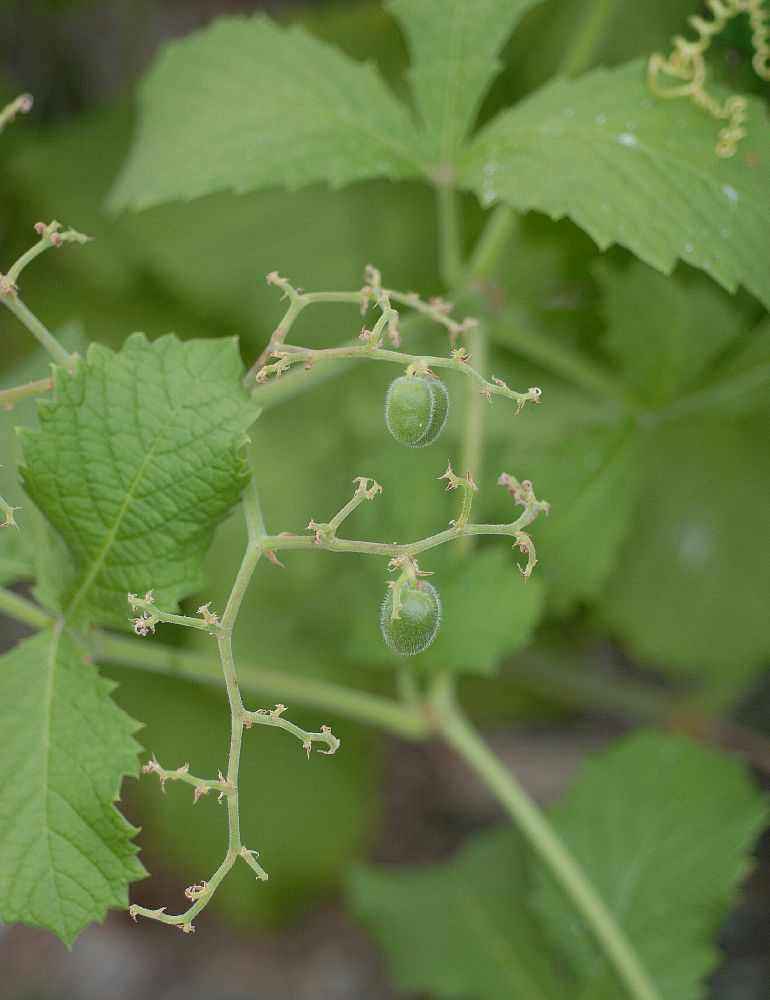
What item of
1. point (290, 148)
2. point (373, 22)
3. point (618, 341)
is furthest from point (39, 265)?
point (618, 341)

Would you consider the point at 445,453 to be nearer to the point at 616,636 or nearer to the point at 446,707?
the point at 446,707

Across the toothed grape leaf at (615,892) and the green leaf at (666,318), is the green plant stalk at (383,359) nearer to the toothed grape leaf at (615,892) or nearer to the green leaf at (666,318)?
the green leaf at (666,318)

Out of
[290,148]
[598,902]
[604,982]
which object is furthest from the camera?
[604,982]

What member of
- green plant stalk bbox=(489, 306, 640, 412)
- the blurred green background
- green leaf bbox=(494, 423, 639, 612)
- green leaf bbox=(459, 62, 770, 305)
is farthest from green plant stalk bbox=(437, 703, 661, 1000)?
green leaf bbox=(459, 62, 770, 305)

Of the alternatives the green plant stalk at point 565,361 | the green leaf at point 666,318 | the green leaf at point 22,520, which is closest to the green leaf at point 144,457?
the green leaf at point 22,520

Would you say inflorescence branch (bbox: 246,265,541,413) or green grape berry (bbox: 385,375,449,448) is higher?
inflorescence branch (bbox: 246,265,541,413)

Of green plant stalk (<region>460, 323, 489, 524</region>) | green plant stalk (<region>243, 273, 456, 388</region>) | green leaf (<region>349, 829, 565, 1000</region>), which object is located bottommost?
green leaf (<region>349, 829, 565, 1000</region>)

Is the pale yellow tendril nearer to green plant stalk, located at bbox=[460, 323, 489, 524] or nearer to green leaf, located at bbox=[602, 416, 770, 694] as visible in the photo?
green plant stalk, located at bbox=[460, 323, 489, 524]
